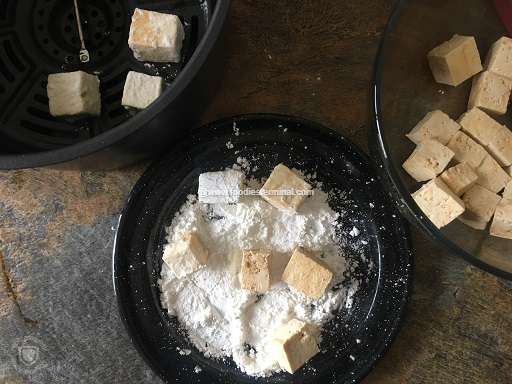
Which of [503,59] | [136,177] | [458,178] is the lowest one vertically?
[136,177]

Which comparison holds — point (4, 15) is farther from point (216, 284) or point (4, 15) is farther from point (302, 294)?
point (302, 294)

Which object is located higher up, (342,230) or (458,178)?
(458,178)

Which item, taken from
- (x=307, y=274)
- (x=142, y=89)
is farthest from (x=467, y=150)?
(x=142, y=89)

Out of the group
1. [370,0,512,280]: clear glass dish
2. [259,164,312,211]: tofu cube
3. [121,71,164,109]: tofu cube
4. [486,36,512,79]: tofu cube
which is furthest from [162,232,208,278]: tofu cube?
[486,36,512,79]: tofu cube

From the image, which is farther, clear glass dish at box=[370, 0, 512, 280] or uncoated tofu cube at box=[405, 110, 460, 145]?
uncoated tofu cube at box=[405, 110, 460, 145]

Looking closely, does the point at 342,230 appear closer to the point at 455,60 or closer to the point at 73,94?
the point at 455,60

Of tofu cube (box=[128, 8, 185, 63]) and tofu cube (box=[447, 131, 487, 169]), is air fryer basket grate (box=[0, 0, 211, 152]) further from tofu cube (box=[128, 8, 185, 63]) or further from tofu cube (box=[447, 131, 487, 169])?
tofu cube (box=[447, 131, 487, 169])
